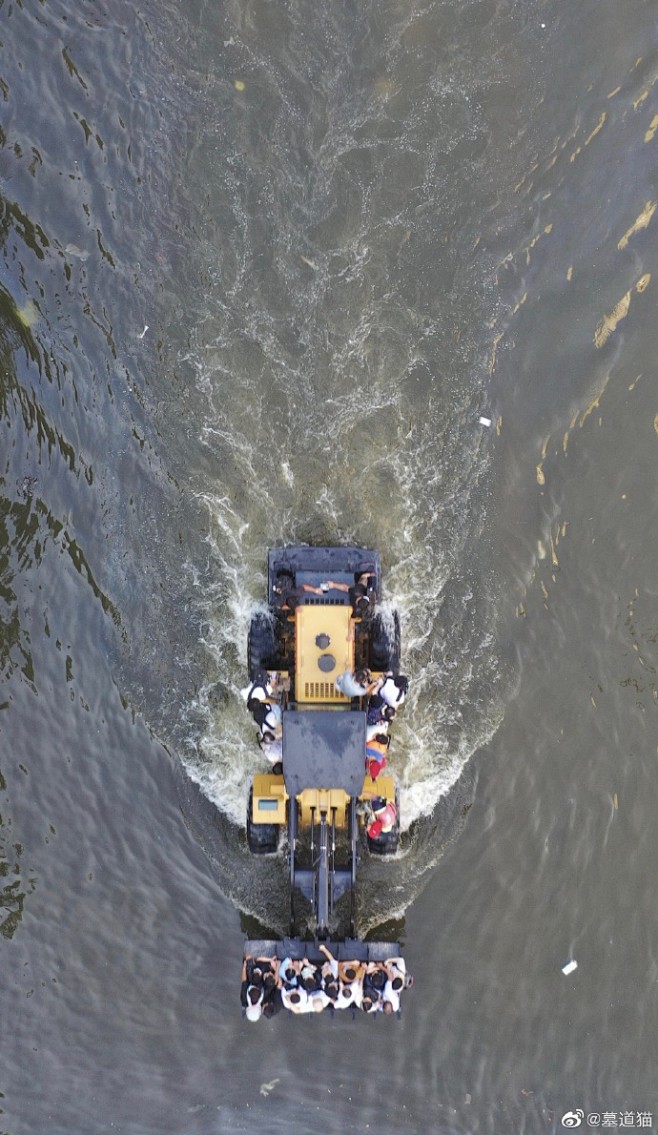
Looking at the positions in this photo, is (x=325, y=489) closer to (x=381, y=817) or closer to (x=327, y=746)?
(x=327, y=746)

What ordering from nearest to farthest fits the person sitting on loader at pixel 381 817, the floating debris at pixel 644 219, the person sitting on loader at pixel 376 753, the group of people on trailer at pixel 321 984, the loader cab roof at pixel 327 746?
the loader cab roof at pixel 327 746
the group of people on trailer at pixel 321 984
the person sitting on loader at pixel 376 753
the person sitting on loader at pixel 381 817
the floating debris at pixel 644 219

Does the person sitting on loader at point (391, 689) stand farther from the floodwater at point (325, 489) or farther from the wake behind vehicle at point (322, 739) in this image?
the floodwater at point (325, 489)

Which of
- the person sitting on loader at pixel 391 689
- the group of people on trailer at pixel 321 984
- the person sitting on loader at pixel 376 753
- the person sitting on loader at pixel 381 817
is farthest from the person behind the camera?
the person sitting on loader at pixel 381 817

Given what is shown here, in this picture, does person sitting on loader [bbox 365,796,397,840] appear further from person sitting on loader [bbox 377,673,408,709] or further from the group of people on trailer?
the group of people on trailer

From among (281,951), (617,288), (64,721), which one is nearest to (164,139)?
(617,288)

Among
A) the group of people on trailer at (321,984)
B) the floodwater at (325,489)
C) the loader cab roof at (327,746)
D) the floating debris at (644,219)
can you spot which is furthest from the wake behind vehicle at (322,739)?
the floating debris at (644,219)

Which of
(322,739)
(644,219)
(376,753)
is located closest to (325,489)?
(322,739)
